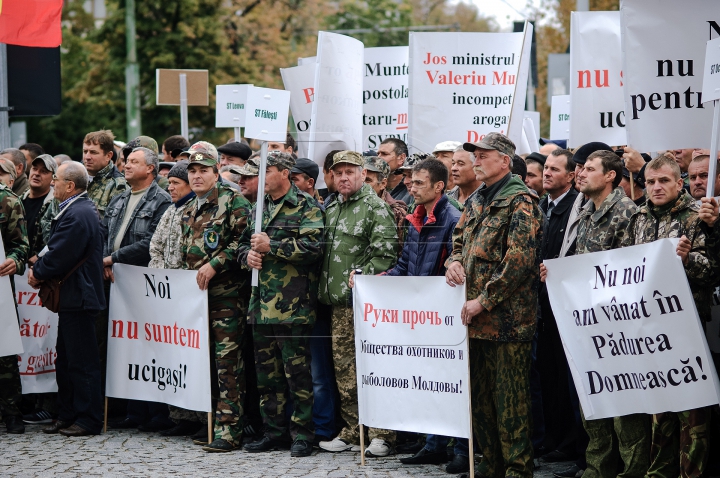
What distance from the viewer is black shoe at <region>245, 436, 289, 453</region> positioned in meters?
8.75

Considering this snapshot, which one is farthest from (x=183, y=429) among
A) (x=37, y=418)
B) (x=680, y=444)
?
(x=680, y=444)

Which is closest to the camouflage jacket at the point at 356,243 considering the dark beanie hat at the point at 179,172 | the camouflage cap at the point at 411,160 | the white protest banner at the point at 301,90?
the camouflage cap at the point at 411,160

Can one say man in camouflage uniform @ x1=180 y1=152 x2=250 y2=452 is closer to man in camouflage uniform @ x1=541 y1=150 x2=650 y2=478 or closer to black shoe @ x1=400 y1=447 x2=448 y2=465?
black shoe @ x1=400 y1=447 x2=448 y2=465

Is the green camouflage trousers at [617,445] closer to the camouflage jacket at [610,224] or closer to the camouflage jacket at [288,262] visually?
the camouflage jacket at [610,224]

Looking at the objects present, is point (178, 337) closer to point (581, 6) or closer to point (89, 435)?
point (89, 435)

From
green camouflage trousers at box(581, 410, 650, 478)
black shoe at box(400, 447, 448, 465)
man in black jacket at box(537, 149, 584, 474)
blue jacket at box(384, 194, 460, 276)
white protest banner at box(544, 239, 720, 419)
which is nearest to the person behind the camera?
white protest banner at box(544, 239, 720, 419)

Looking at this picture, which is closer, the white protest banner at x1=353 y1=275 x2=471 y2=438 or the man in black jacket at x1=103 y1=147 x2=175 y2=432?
the white protest banner at x1=353 y1=275 x2=471 y2=438

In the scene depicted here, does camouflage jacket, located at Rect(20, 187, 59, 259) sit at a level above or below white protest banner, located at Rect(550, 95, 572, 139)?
below

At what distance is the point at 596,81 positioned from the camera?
31.4 ft

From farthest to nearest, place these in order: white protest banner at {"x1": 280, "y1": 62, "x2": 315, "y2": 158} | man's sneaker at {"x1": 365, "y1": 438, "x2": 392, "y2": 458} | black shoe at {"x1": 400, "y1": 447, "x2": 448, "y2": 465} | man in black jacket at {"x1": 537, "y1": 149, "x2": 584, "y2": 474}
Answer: white protest banner at {"x1": 280, "y1": 62, "x2": 315, "y2": 158} < man's sneaker at {"x1": 365, "y1": 438, "x2": 392, "y2": 458} < man in black jacket at {"x1": 537, "y1": 149, "x2": 584, "y2": 474} < black shoe at {"x1": 400, "y1": 447, "x2": 448, "y2": 465}

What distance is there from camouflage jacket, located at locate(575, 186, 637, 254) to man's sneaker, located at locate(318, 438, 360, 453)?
2578mm

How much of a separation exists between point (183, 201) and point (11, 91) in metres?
3.70

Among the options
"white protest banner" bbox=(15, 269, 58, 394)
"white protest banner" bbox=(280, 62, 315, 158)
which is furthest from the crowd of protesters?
"white protest banner" bbox=(280, 62, 315, 158)

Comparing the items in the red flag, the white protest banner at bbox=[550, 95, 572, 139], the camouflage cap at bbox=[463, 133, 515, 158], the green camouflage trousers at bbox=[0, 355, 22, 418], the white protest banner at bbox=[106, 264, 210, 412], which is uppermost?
the red flag
